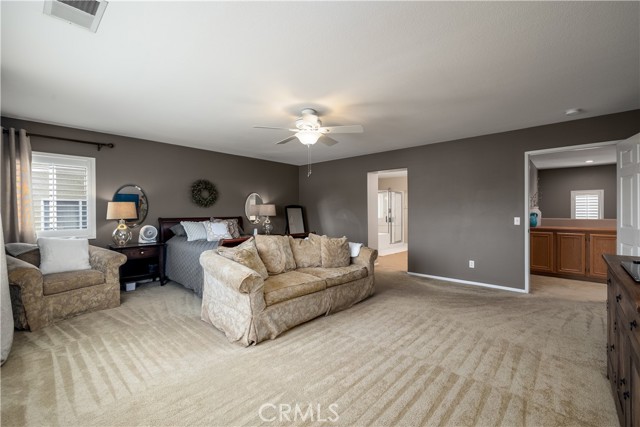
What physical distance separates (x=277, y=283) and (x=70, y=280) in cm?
242

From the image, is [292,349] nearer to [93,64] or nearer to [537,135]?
[93,64]

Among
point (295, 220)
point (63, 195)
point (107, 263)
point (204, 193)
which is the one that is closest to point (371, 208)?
point (295, 220)

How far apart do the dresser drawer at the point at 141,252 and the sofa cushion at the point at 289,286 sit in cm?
240

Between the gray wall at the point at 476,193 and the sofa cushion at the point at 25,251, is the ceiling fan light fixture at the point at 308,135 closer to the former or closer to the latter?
the gray wall at the point at 476,193

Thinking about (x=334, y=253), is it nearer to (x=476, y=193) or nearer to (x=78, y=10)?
(x=476, y=193)

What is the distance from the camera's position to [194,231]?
4844 mm

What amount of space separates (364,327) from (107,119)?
4.22m

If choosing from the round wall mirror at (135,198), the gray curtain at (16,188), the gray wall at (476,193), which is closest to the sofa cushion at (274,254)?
the round wall mirror at (135,198)

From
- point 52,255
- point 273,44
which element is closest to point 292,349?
point 273,44

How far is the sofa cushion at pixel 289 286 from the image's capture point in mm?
2814

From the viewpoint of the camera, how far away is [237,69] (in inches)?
97.1

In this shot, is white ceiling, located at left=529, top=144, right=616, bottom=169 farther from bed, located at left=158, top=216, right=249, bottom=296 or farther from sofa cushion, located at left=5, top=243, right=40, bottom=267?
sofa cushion, located at left=5, top=243, right=40, bottom=267

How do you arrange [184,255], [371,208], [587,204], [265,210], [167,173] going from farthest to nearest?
[587,204] → [371,208] → [265,210] → [167,173] → [184,255]

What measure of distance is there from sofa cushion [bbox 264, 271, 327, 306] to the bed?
1356 millimetres
